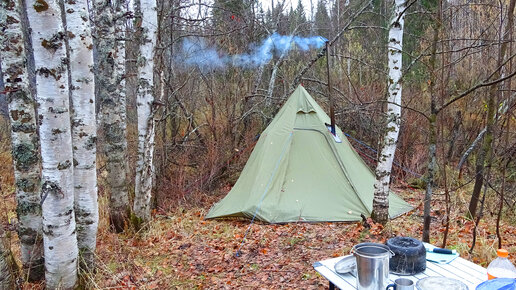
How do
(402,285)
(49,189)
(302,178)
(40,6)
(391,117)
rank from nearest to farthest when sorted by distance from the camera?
(402,285)
(40,6)
(49,189)
(391,117)
(302,178)

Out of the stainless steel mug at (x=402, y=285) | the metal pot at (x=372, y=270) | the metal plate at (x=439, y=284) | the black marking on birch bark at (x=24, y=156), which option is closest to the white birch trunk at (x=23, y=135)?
the black marking on birch bark at (x=24, y=156)

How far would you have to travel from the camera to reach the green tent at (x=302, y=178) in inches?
209

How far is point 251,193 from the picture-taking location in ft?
18.2

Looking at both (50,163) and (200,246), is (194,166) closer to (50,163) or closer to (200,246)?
(200,246)

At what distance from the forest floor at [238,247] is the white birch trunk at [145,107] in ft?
1.29

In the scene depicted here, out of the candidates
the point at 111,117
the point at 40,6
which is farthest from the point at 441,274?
the point at 111,117

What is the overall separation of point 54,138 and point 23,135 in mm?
539

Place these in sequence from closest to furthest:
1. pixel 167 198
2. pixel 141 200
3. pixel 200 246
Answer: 1. pixel 200 246
2. pixel 141 200
3. pixel 167 198

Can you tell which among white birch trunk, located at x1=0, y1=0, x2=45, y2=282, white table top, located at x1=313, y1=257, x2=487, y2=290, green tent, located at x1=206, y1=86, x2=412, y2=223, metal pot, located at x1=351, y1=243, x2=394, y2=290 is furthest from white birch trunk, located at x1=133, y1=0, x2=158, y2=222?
metal pot, located at x1=351, y1=243, x2=394, y2=290

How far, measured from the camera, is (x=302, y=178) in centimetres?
563

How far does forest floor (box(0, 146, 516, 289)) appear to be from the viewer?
12.1ft

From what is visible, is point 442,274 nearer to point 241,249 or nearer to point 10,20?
point 241,249

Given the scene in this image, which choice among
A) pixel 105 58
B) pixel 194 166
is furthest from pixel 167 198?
pixel 105 58

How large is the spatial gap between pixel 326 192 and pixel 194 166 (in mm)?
2925
